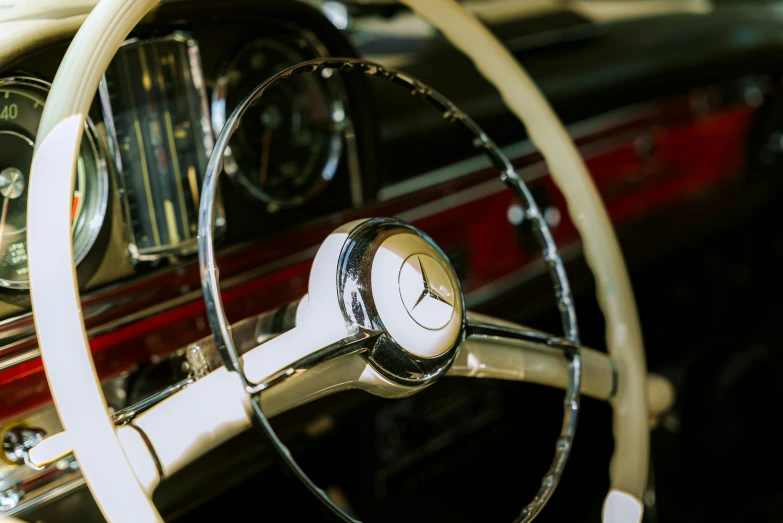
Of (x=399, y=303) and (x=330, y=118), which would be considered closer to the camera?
(x=399, y=303)

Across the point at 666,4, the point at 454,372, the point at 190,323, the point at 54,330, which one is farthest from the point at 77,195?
the point at 666,4

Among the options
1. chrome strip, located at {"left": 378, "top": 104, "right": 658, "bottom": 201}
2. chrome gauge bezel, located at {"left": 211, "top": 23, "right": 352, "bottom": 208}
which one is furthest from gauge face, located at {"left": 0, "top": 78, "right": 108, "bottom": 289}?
chrome strip, located at {"left": 378, "top": 104, "right": 658, "bottom": 201}

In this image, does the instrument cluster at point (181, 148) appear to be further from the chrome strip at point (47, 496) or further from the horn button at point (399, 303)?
the horn button at point (399, 303)

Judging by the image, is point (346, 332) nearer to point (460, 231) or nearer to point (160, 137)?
point (160, 137)

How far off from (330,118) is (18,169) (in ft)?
1.46

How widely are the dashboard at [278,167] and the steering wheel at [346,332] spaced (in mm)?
188

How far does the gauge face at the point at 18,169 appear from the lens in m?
0.84

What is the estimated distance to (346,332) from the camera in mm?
750

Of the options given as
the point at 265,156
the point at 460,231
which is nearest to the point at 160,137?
the point at 265,156

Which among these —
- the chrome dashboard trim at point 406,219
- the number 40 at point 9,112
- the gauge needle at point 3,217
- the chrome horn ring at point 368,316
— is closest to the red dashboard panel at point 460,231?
the chrome dashboard trim at point 406,219

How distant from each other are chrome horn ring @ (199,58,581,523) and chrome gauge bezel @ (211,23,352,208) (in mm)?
242

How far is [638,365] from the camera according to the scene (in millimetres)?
982

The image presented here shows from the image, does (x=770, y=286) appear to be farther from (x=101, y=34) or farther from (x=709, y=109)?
(x=101, y=34)

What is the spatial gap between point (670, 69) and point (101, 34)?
57.3 inches
